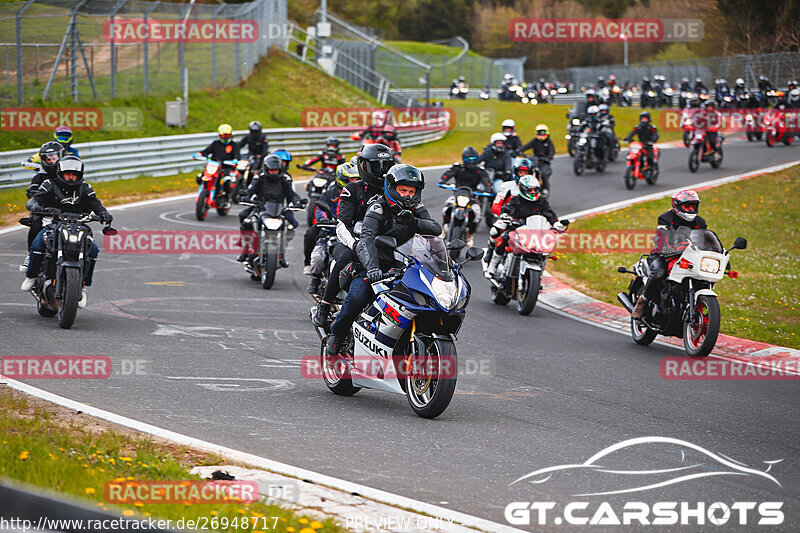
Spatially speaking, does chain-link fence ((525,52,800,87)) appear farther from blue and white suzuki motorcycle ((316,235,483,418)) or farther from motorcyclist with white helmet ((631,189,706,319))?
blue and white suzuki motorcycle ((316,235,483,418))

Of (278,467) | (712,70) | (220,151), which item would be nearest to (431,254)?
(278,467)

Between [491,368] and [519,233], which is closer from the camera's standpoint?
[491,368]

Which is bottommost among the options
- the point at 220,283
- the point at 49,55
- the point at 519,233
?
the point at 220,283

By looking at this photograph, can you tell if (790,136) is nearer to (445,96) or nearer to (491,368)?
(491,368)

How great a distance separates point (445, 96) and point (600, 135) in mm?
45655

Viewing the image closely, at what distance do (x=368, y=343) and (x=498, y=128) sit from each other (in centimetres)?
4246

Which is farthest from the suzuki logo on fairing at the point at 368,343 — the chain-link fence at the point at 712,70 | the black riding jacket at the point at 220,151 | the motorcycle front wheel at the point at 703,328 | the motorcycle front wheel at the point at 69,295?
the chain-link fence at the point at 712,70

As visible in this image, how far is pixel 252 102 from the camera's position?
4053 centimetres

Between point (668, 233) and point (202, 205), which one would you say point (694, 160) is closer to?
point (202, 205)

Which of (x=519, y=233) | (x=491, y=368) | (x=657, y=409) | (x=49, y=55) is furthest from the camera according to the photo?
(x=49, y=55)

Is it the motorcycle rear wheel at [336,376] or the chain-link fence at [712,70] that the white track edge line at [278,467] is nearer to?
the motorcycle rear wheel at [336,376]

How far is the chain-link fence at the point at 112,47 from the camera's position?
26516 mm

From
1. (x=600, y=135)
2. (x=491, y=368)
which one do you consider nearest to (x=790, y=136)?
(x=600, y=135)

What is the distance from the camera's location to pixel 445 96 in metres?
75.8
